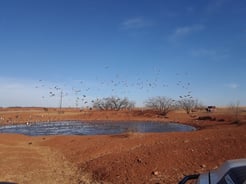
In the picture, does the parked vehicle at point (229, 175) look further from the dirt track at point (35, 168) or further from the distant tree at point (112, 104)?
the distant tree at point (112, 104)

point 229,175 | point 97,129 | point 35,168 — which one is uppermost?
point 229,175

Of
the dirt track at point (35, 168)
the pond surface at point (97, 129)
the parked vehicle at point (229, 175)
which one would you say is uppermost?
the parked vehicle at point (229, 175)

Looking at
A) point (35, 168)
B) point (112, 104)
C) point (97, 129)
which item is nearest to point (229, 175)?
point (35, 168)

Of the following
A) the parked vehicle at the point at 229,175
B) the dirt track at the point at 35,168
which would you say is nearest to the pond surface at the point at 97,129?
the dirt track at the point at 35,168

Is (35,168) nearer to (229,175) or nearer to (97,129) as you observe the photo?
(229,175)

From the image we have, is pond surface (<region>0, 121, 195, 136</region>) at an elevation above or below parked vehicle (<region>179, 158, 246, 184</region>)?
below

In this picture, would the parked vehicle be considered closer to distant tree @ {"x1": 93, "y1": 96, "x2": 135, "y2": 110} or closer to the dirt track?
the dirt track

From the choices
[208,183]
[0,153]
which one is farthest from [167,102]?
[208,183]

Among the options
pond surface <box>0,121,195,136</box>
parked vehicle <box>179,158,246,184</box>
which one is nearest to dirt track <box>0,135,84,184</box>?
parked vehicle <box>179,158,246,184</box>

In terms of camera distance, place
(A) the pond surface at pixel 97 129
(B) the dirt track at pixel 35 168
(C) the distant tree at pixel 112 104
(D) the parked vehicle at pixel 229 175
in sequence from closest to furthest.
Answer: (D) the parked vehicle at pixel 229 175
(B) the dirt track at pixel 35 168
(A) the pond surface at pixel 97 129
(C) the distant tree at pixel 112 104

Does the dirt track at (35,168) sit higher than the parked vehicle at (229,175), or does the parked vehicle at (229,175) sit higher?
the parked vehicle at (229,175)

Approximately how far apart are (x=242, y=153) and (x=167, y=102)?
217 feet

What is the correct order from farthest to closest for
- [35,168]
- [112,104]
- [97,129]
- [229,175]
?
1. [112,104]
2. [97,129]
3. [35,168]
4. [229,175]

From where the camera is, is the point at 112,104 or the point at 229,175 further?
the point at 112,104
